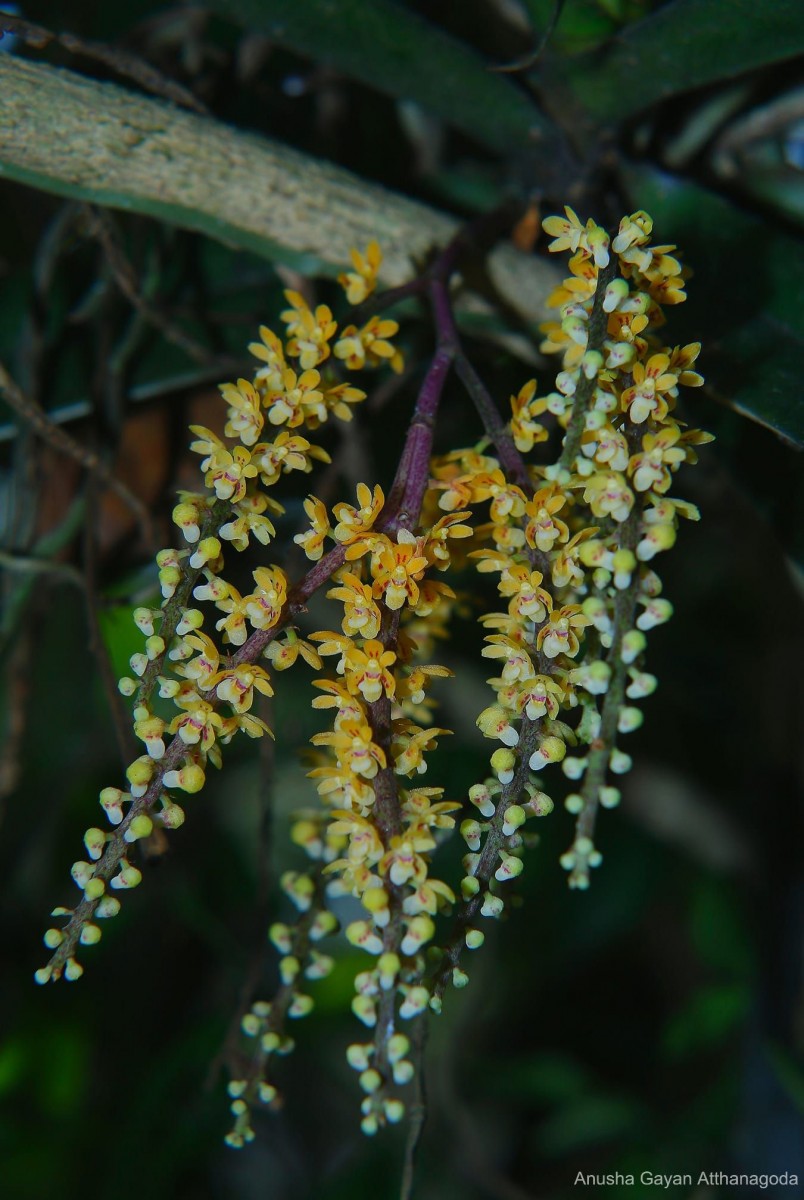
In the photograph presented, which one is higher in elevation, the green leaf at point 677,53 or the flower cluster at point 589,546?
the green leaf at point 677,53

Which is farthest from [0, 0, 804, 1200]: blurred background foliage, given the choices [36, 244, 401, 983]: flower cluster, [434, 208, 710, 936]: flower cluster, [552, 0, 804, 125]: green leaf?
[36, 244, 401, 983]: flower cluster

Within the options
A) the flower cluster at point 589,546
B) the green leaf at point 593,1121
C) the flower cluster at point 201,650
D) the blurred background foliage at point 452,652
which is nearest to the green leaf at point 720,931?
the blurred background foliage at point 452,652

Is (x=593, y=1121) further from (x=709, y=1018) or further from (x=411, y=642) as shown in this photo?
(x=411, y=642)

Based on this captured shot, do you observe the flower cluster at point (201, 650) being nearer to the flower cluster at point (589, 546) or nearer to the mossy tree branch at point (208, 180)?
the flower cluster at point (589, 546)

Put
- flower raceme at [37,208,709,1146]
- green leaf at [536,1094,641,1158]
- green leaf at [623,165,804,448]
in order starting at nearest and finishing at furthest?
flower raceme at [37,208,709,1146] < green leaf at [623,165,804,448] < green leaf at [536,1094,641,1158]

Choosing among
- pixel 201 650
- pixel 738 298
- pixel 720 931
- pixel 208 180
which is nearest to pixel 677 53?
pixel 738 298

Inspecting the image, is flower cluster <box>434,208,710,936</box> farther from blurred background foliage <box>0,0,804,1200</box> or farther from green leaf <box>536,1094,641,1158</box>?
green leaf <box>536,1094,641,1158</box>

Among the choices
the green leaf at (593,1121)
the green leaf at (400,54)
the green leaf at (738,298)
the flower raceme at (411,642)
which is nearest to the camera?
the flower raceme at (411,642)

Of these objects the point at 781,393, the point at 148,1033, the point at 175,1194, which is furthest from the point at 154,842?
the point at 148,1033
